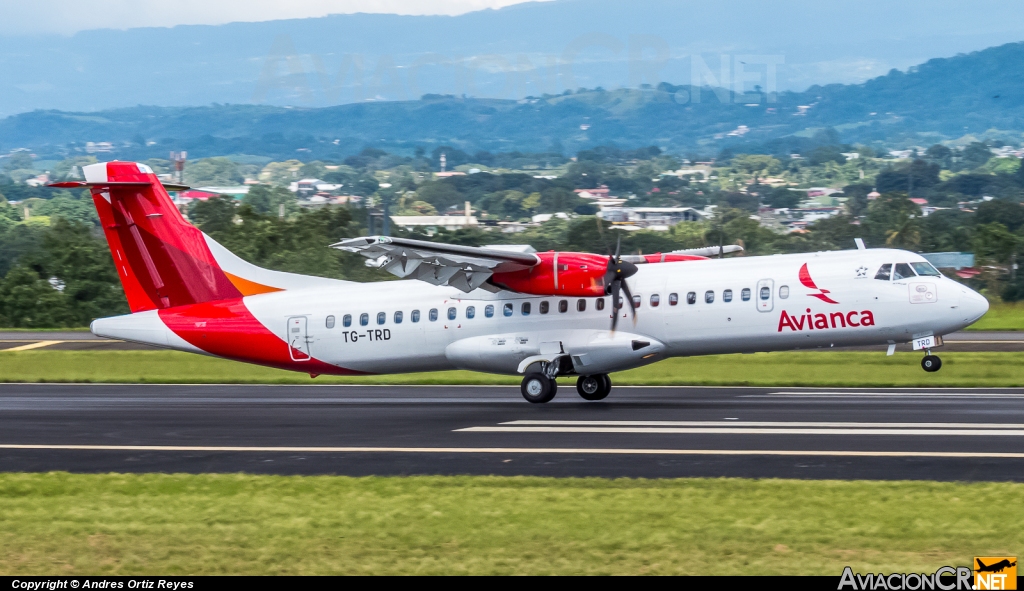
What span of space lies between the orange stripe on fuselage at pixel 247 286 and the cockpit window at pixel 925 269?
47.0 ft

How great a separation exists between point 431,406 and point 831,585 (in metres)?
16.5

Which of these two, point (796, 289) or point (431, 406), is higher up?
point (796, 289)

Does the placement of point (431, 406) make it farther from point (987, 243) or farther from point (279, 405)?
point (987, 243)

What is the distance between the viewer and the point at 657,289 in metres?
23.4

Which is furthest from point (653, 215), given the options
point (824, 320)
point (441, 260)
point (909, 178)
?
point (441, 260)

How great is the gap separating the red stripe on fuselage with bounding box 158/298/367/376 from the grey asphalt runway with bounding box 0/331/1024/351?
13.5m

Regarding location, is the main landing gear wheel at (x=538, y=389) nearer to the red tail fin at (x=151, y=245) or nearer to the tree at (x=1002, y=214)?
the red tail fin at (x=151, y=245)

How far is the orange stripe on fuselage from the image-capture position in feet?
87.4

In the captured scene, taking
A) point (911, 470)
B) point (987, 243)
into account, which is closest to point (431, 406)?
point (911, 470)

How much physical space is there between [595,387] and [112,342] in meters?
27.3

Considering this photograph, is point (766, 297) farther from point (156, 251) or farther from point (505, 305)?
point (156, 251)

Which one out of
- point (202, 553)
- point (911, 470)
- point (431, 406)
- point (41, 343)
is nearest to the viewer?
point (202, 553)

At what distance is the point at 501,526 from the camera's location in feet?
35.2

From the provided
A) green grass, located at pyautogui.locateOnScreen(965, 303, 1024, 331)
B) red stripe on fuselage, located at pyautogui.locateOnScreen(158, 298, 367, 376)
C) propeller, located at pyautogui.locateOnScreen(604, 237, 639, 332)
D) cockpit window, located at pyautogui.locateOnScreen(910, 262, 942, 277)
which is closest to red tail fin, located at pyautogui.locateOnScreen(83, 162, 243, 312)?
red stripe on fuselage, located at pyautogui.locateOnScreen(158, 298, 367, 376)
